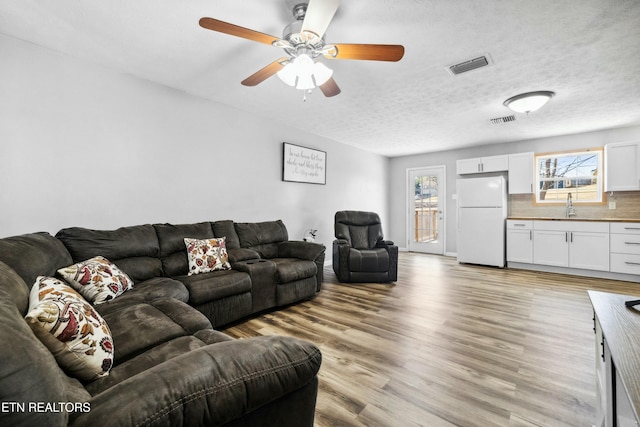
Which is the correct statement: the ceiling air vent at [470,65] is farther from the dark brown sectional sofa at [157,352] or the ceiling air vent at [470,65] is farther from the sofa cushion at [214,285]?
the sofa cushion at [214,285]

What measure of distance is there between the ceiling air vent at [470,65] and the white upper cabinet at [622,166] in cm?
347

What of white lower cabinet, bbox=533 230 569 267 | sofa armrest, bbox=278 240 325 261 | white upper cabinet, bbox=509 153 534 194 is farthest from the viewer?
white upper cabinet, bbox=509 153 534 194

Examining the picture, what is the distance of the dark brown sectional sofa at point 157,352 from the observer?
1.89 ft

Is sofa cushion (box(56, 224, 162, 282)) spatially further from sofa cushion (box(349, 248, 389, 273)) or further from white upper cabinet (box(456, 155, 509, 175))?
white upper cabinet (box(456, 155, 509, 175))

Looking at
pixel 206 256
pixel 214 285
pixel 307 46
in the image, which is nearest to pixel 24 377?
pixel 214 285

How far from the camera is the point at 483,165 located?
553 cm

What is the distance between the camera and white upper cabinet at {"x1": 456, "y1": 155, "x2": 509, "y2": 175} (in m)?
5.30

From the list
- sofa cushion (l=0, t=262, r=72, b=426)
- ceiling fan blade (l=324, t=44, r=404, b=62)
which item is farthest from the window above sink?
sofa cushion (l=0, t=262, r=72, b=426)

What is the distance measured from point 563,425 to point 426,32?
2.55 m

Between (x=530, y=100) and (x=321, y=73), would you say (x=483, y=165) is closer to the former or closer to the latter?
(x=530, y=100)

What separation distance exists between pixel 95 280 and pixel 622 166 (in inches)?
261

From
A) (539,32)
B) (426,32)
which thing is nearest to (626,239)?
(539,32)

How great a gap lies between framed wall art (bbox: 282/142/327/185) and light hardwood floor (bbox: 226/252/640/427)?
6.15ft

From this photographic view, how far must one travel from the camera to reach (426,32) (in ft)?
6.79
